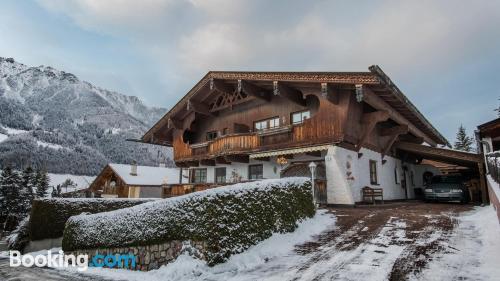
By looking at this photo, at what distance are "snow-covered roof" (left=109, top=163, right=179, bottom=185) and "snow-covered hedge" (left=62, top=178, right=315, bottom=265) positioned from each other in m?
25.5

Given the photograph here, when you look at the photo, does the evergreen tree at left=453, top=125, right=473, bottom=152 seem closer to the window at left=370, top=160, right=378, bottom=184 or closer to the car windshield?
the car windshield

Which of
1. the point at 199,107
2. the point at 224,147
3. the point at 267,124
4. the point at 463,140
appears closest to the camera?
the point at 224,147

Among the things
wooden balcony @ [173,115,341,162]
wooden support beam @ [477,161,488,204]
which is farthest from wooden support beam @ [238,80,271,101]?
wooden support beam @ [477,161,488,204]

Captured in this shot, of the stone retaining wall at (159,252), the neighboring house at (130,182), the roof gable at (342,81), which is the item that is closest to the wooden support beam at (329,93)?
the roof gable at (342,81)

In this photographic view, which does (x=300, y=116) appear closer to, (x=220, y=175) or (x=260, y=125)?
(x=260, y=125)

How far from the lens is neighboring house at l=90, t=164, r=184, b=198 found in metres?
35.6

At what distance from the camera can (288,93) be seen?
1847cm

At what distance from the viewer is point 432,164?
27062mm

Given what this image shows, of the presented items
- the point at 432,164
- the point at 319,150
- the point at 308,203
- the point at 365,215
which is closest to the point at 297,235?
the point at 308,203

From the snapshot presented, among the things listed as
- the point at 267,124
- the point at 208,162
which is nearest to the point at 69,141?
the point at 208,162

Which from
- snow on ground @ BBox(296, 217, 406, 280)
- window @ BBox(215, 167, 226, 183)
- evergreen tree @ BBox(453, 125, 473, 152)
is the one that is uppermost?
evergreen tree @ BBox(453, 125, 473, 152)

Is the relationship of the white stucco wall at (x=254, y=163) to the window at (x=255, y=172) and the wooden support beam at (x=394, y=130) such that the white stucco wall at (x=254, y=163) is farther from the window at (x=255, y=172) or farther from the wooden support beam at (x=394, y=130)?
the wooden support beam at (x=394, y=130)

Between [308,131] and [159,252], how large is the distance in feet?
38.0

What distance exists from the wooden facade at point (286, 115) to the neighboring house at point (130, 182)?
11.1 metres
